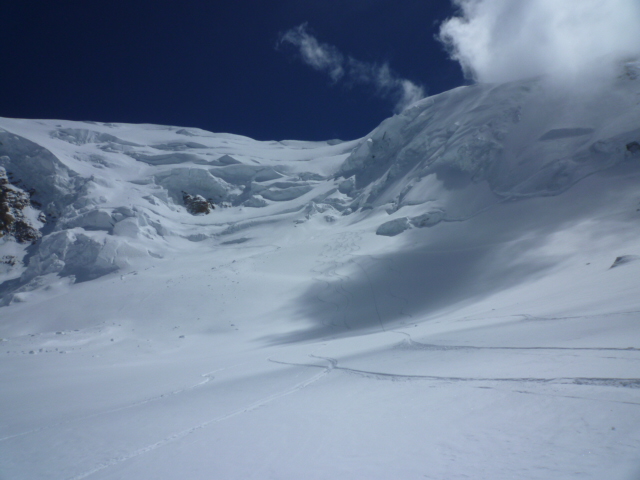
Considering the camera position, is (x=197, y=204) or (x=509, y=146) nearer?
(x=509, y=146)

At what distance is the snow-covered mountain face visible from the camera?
139 inches

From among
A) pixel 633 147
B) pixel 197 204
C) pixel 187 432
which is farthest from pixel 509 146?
pixel 197 204

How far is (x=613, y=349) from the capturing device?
14.2 ft

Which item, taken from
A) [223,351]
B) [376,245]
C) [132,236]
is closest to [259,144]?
[132,236]

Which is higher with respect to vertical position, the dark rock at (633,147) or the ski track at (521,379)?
the dark rock at (633,147)

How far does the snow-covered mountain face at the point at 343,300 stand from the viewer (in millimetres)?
3531

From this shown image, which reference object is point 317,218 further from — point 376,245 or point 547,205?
point 547,205

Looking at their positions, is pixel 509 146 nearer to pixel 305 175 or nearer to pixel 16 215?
pixel 305 175

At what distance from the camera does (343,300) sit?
1570cm

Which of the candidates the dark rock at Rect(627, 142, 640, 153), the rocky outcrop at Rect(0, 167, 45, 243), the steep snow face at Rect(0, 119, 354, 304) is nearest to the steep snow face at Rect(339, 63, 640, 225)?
the dark rock at Rect(627, 142, 640, 153)

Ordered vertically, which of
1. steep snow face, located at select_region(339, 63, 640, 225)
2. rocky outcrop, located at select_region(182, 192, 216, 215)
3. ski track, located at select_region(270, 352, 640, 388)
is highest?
rocky outcrop, located at select_region(182, 192, 216, 215)

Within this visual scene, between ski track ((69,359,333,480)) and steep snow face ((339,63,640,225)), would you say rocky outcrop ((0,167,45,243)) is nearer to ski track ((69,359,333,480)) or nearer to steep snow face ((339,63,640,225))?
steep snow face ((339,63,640,225))

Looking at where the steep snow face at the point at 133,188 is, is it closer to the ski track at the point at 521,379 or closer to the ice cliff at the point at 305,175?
the ice cliff at the point at 305,175

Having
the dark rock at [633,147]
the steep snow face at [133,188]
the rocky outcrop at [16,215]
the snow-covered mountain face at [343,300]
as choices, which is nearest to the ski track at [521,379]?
the snow-covered mountain face at [343,300]
